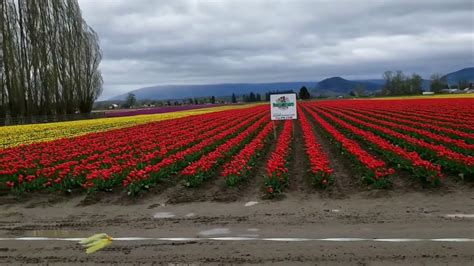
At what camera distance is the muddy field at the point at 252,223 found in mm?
6062

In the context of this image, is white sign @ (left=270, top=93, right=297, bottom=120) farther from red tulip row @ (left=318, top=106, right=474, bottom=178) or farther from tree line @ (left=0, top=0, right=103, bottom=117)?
tree line @ (left=0, top=0, right=103, bottom=117)

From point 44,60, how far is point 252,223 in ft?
182

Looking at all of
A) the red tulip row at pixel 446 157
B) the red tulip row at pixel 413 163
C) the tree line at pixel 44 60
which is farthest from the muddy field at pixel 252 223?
the tree line at pixel 44 60

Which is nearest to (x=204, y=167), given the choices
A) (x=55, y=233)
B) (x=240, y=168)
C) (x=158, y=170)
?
(x=240, y=168)

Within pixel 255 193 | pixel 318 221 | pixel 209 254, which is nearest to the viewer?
pixel 209 254

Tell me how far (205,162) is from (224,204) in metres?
3.00

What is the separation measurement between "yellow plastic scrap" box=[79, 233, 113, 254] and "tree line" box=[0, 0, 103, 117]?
4896cm

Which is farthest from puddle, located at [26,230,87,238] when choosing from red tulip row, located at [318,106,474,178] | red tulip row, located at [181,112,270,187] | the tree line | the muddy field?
the tree line

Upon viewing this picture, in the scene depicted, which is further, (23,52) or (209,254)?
(23,52)

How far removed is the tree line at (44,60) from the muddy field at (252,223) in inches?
1793

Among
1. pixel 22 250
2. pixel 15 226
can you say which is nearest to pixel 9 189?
pixel 15 226

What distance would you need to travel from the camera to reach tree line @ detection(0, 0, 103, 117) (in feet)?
170

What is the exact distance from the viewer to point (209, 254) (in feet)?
20.4

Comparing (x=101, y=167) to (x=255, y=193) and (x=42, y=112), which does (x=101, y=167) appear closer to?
(x=255, y=193)
